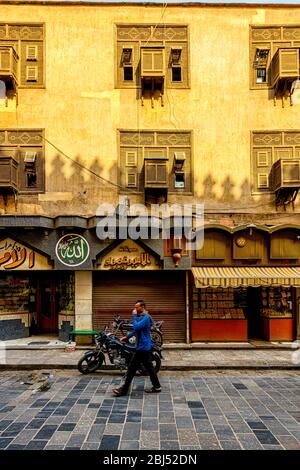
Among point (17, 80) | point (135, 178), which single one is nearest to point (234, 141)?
point (135, 178)

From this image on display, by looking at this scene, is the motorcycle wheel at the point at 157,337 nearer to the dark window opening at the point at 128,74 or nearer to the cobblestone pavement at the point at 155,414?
the cobblestone pavement at the point at 155,414

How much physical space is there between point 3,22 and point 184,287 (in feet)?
39.4

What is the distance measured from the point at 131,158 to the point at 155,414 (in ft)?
29.9

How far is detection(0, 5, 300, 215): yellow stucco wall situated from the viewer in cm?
1307

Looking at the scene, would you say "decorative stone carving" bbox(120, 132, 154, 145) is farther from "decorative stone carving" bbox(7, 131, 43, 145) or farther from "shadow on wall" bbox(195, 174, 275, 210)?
"decorative stone carving" bbox(7, 131, 43, 145)

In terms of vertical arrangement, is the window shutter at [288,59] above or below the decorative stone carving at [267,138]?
above

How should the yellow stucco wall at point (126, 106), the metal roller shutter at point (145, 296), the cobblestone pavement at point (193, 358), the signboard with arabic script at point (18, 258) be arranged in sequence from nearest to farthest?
1. the cobblestone pavement at point (193, 358)
2. the signboard with arabic script at point (18, 258)
3. the metal roller shutter at point (145, 296)
4. the yellow stucco wall at point (126, 106)

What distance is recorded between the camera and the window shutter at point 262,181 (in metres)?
13.3

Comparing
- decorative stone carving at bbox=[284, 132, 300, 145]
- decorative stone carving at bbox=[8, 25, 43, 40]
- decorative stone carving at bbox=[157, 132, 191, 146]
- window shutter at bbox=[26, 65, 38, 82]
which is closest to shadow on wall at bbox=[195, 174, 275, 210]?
decorative stone carving at bbox=[157, 132, 191, 146]

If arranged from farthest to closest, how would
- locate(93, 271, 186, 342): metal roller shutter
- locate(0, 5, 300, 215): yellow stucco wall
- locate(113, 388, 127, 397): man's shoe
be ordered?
locate(0, 5, 300, 215): yellow stucco wall → locate(93, 271, 186, 342): metal roller shutter → locate(113, 388, 127, 397): man's shoe

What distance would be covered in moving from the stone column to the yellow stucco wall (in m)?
2.35

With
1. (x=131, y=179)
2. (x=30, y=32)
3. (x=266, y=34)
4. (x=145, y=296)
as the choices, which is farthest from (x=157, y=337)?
(x=30, y=32)

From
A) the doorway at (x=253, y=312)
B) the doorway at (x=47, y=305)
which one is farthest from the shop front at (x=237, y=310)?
the doorway at (x=47, y=305)

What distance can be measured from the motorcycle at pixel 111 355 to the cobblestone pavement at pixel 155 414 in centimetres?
29
